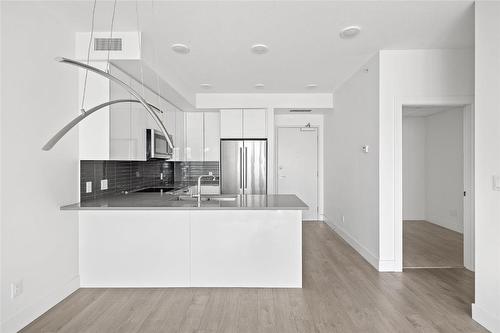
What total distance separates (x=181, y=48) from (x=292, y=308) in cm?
283

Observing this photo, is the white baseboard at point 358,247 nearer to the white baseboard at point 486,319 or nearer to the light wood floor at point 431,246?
the light wood floor at point 431,246

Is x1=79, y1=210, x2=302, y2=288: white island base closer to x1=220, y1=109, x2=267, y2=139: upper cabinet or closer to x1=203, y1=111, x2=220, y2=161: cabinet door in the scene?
x1=220, y1=109, x2=267, y2=139: upper cabinet

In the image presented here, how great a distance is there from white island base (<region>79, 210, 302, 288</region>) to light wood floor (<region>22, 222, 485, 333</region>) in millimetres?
113

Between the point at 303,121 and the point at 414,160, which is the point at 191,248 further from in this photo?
the point at 414,160

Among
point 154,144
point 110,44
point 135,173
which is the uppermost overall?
point 110,44

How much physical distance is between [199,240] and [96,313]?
1017mm

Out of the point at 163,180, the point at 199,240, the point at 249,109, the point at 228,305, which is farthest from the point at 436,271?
the point at 163,180

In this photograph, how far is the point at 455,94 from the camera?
135 inches

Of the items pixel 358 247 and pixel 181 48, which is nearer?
pixel 181 48

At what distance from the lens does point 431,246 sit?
449cm

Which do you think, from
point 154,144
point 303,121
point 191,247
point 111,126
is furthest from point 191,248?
point 303,121

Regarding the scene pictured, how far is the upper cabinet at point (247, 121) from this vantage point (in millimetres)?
5516

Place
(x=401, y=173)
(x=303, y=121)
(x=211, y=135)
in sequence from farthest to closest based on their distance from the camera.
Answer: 1. (x=303, y=121)
2. (x=211, y=135)
3. (x=401, y=173)

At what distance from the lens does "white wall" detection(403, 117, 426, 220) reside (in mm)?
6477
